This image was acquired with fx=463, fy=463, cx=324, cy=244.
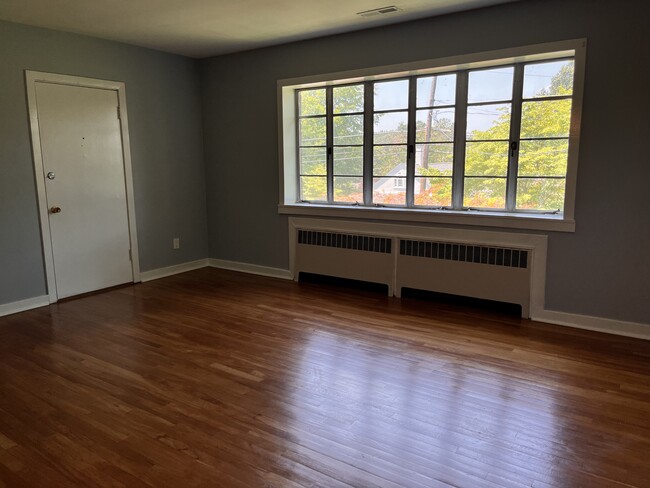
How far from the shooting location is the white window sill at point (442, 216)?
382 centimetres

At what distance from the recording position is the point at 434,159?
14.7 feet

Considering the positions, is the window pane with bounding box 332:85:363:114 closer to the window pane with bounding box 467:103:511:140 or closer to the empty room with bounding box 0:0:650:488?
the empty room with bounding box 0:0:650:488

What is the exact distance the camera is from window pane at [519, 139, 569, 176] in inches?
151

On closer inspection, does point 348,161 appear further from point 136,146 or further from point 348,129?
point 136,146

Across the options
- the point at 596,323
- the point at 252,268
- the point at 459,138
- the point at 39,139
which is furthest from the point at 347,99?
the point at 596,323

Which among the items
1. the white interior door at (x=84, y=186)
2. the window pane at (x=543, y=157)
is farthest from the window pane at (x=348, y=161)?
the white interior door at (x=84, y=186)

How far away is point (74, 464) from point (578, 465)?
2.28 m

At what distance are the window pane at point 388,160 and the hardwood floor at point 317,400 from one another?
4.67 ft

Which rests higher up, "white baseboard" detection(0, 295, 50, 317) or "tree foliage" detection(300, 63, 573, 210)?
"tree foliage" detection(300, 63, 573, 210)

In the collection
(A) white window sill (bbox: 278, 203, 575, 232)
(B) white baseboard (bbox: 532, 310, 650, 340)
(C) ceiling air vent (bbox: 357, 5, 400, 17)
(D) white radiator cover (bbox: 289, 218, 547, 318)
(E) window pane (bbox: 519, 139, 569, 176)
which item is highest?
(C) ceiling air vent (bbox: 357, 5, 400, 17)

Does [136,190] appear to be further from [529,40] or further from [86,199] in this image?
[529,40]

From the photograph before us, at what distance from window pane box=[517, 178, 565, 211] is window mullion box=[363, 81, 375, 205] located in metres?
1.50

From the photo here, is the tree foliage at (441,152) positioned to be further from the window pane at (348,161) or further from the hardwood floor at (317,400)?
the hardwood floor at (317,400)

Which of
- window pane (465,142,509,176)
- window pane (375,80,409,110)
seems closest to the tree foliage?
window pane (465,142,509,176)
